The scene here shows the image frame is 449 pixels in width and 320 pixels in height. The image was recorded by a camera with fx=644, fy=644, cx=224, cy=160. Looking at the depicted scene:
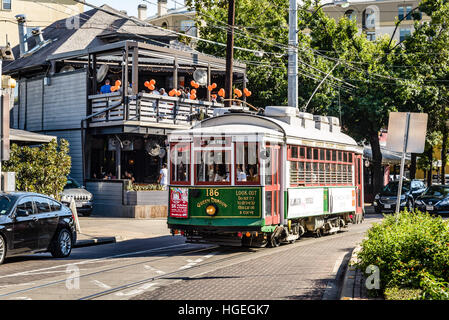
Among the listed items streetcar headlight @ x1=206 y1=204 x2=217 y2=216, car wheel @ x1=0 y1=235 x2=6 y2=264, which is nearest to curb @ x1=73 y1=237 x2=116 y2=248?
car wheel @ x1=0 y1=235 x2=6 y2=264

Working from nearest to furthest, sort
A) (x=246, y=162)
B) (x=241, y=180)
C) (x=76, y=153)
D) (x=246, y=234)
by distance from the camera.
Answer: (x=246, y=234) < (x=241, y=180) < (x=246, y=162) < (x=76, y=153)

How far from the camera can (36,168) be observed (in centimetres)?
1873

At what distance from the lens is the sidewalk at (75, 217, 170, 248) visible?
18.2 metres

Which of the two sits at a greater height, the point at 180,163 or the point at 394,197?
the point at 180,163

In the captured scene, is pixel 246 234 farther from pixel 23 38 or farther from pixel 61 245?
pixel 23 38

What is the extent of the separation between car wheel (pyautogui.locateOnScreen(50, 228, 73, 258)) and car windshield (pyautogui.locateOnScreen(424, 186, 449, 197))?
1960cm

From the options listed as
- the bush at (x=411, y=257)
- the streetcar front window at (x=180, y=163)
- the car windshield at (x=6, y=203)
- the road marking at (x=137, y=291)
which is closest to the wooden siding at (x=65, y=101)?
the streetcar front window at (x=180, y=163)

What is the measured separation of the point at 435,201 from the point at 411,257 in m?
20.7

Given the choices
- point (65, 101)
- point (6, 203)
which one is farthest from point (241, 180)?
point (65, 101)

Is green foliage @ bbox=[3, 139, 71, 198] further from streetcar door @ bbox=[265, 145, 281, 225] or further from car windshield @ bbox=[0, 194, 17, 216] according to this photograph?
streetcar door @ bbox=[265, 145, 281, 225]

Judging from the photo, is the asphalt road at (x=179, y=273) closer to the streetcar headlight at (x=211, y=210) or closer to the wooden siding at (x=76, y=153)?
the streetcar headlight at (x=211, y=210)

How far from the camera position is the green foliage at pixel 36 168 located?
1866 cm
